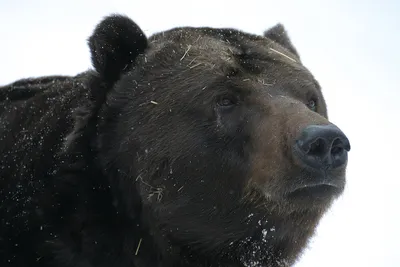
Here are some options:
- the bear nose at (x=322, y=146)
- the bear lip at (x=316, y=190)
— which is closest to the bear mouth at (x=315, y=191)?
the bear lip at (x=316, y=190)

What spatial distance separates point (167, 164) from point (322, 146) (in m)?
1.05

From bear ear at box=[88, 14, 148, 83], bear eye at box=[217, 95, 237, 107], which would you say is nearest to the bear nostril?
bear eye at box=[217, 95, 237, 107]

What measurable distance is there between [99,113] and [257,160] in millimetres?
1172

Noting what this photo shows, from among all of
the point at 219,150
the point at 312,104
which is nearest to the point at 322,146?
the point at 219,150

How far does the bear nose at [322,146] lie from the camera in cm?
400

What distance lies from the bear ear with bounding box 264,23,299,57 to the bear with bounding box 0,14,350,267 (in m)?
0.71

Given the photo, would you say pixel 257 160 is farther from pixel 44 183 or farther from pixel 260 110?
pixel 44 183

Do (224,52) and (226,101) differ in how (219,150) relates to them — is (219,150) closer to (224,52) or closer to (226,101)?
(226,101)

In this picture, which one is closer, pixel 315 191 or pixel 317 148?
pixel 317 148

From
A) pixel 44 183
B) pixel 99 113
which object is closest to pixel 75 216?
pixel 44 183

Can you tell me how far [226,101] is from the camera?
4.59 metres

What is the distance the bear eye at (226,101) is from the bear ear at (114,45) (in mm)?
770

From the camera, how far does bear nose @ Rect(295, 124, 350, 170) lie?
400 centimetres

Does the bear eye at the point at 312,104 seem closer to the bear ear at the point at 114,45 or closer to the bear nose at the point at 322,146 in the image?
the bear nose at the point at 322,146
